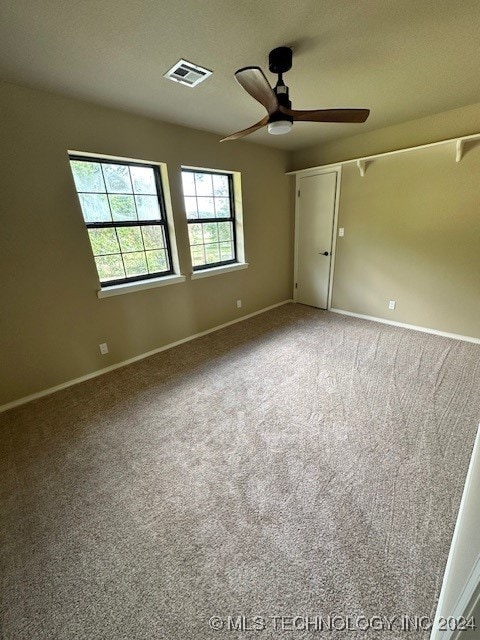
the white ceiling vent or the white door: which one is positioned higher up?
the white ceiling vent

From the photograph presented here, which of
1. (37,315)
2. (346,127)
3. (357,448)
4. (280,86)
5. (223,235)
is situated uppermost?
(346,127)

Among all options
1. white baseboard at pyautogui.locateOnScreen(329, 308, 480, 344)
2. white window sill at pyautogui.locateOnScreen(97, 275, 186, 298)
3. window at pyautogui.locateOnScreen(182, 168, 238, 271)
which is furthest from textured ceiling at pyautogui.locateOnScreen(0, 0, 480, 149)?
white baseboard at pyautogui.locateOnScreen(329, 308, 480, 344)

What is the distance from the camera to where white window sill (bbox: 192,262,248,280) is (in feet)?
10.8

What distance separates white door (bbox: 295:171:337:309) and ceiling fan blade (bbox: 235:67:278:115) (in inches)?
94.5

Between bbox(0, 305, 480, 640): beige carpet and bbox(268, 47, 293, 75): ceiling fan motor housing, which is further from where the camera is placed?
bbox(268, 47, 293, 75): ceiling fan motor housing

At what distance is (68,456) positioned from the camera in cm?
173

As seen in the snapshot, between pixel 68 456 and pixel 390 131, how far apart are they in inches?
180

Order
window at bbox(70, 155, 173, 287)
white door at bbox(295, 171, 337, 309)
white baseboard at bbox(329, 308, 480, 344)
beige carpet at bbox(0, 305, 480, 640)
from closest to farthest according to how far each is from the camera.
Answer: beige carpet at bbox(0, 305, 480, 640)
window at bbox(70, 155, 173, 287)
white baseboard at bbox(329, 308, 480, 344)
white door at bbox(295, 171, 337, 309)

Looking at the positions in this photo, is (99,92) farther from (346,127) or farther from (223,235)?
(346,127)

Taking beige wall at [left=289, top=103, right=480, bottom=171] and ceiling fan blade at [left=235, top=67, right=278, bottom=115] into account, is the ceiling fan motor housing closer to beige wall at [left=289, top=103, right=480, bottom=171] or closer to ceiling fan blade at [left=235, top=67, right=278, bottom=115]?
ceiling fan blade at [left=235, top=67, right=278, bottom=115]

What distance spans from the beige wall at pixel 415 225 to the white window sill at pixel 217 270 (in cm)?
152

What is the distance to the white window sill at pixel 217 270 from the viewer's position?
328 centimetres

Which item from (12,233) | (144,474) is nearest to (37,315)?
(12,233)

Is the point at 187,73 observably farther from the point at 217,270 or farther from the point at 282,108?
the point at 217,270
